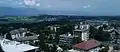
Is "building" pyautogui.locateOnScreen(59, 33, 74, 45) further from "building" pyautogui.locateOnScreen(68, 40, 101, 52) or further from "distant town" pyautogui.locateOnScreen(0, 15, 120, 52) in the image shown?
"building" pyautogui.locateOnScreen(68, 40, 101, 52)

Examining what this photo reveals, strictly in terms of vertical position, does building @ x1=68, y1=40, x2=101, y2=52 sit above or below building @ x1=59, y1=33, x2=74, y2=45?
above

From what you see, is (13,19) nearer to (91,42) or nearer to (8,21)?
(8,21)

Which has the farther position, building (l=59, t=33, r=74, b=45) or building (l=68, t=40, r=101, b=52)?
building (l=59, t=33, r=74, b=45)

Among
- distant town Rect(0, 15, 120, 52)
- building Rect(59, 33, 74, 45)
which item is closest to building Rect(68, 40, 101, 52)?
distant town Rect(0, 15, 120, 52)

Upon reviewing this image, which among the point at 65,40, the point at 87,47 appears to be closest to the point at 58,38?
the point at 65,40

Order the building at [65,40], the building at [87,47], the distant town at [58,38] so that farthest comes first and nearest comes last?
1. the building at [65,40]
2. the distant town at [58,38]
3. the building at [87,47]

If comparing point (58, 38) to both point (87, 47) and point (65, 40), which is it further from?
point (87, 47)

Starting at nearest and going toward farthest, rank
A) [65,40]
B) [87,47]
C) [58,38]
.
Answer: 1. [87,47]
2. [65,40]
3. [58,38]

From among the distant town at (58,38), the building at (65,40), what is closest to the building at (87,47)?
the distant town at (58,38)

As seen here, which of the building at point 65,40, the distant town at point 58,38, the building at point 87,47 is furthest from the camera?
the building at point 65,40

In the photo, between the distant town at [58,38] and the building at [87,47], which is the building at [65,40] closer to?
the distant town at [58,38]

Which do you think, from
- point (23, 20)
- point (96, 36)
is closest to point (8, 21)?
point (23, 20)
